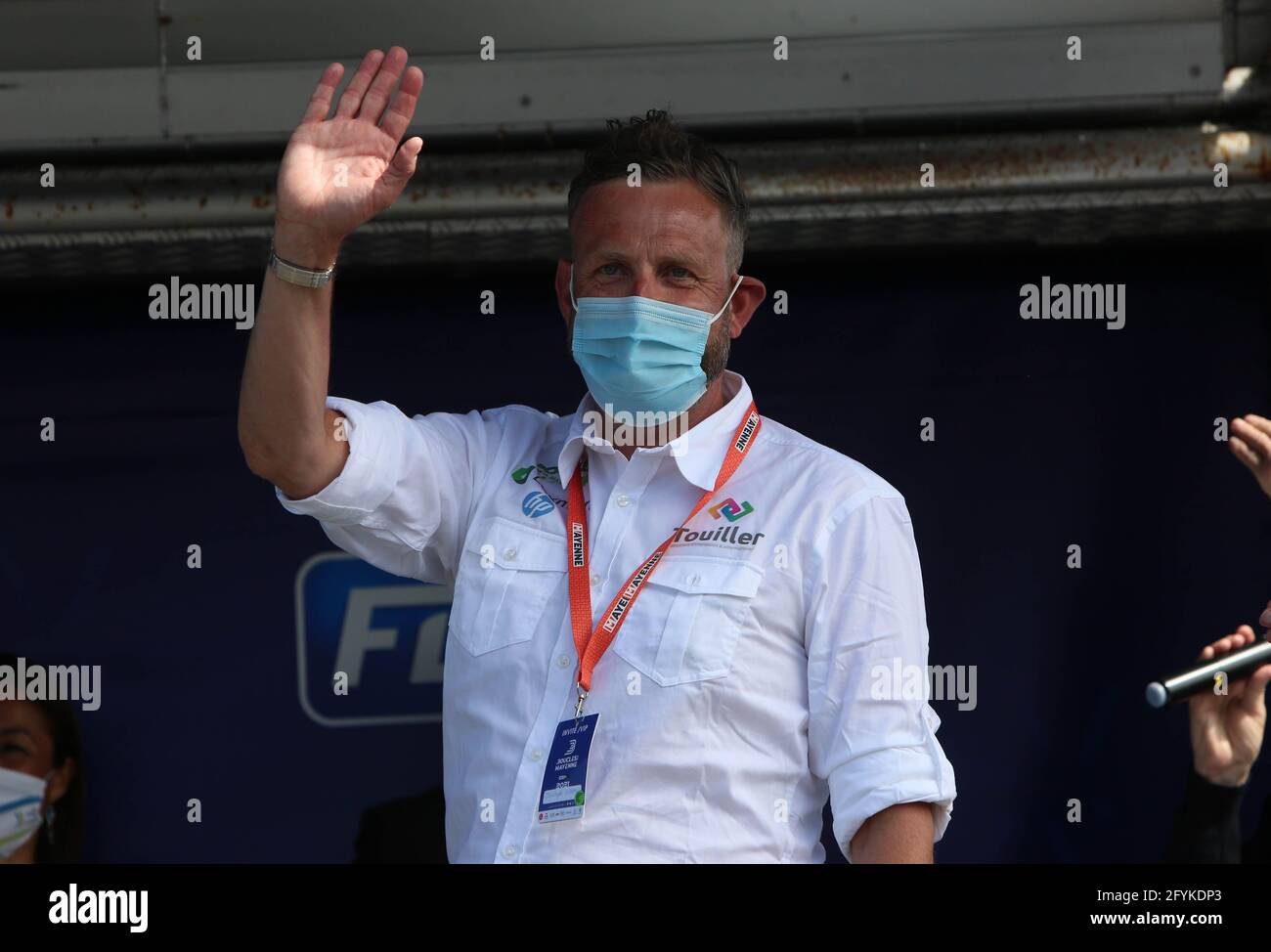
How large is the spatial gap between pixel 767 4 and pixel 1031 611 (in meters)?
1.49

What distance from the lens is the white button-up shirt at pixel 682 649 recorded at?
2.12 m

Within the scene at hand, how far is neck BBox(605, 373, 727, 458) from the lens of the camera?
7.82 ft

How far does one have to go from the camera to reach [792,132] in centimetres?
336

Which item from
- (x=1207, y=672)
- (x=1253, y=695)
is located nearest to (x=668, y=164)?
(x=1207, y=672)

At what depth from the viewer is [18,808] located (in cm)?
377

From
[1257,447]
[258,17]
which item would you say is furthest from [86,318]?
[1257,447]

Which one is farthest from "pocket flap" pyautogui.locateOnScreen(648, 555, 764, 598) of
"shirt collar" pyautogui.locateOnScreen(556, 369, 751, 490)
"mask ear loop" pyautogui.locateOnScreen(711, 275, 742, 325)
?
"mask ear loop" pyautogui.locateOnScreen(711, 275, 742, 325)

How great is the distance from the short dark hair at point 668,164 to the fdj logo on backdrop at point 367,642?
5.58 ft

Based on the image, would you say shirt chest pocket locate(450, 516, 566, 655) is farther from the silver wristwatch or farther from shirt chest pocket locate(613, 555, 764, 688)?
the silver wristwatch

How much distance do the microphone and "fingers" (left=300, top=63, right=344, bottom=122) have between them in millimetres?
1247

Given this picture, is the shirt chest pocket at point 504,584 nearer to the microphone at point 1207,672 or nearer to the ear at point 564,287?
the ear at point 564,287

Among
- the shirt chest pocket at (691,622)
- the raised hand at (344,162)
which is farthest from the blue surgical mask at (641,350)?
the raised hand at (344,162)

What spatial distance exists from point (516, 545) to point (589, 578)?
0.12 m

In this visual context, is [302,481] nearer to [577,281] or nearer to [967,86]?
[577,281]
